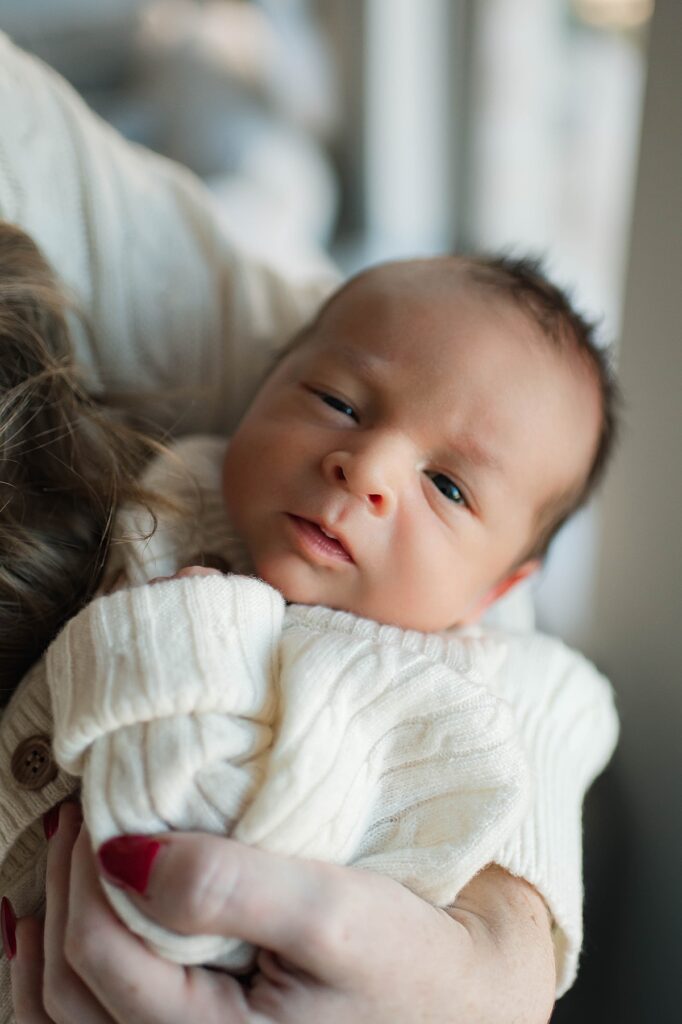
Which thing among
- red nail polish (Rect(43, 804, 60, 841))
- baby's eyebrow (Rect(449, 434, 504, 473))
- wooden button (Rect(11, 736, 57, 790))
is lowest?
red nail polish (Rect(43, 804, 60, 841))

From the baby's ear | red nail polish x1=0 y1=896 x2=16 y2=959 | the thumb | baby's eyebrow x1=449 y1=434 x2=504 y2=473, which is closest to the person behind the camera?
the thumb

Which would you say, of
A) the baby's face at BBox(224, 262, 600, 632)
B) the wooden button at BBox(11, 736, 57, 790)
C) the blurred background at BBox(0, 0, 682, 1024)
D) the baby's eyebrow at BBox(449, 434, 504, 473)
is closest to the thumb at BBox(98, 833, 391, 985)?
the wooden button at BBox(11, 736, 57, 790)

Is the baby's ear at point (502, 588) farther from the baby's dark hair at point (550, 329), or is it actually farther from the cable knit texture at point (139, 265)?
the cable knit texture at point (139, 265)

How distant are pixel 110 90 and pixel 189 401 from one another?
123 cm

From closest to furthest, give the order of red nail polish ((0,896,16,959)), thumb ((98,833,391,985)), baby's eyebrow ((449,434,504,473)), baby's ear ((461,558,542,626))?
thumb ((98,833,391,985)), red nail polish ((0,896,16,959)), baby's eyebrow ((449,434,504,473)), baby's ear ((461,558,542,626))

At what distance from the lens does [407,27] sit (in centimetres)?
185

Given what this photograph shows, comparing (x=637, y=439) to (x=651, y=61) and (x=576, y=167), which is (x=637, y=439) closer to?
(x=651, y=61)

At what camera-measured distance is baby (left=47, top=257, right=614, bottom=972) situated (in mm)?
548

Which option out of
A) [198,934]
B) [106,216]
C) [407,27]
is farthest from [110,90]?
[198,934]

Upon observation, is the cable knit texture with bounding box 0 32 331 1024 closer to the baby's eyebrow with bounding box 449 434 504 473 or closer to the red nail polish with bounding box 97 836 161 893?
the baby's eyebrow with bounding box 449 434 504 473

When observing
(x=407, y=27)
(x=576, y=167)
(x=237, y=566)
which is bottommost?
(x=237, y=566)

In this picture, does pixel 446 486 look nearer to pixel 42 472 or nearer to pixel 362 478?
pixel 362 478

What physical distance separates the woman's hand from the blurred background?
0.38m

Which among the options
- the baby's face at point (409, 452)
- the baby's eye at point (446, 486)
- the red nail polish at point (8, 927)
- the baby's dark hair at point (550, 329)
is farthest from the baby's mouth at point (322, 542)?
the red nail polish at point (8, 927)
